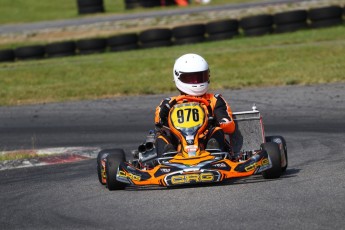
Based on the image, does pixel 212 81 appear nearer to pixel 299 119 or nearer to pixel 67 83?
pixel 67 83

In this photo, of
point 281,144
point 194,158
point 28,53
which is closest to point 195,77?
point 281,144

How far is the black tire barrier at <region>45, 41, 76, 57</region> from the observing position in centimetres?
2341

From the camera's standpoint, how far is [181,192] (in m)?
7.16

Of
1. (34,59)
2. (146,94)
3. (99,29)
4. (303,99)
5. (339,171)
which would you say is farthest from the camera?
(99,29)

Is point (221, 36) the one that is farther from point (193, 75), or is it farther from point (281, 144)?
point (281, 144)

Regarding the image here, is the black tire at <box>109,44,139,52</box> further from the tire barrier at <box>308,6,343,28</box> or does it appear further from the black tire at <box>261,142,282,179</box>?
the black tire at <box>261,142,282,179</box>

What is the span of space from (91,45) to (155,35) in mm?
1711

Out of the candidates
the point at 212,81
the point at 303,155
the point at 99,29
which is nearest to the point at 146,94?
the point at 212,81

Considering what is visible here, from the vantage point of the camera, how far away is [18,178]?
8820mm

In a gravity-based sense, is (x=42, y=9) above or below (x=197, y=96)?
below

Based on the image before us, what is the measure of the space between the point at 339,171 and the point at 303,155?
1593mm

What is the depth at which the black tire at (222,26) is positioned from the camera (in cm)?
2319

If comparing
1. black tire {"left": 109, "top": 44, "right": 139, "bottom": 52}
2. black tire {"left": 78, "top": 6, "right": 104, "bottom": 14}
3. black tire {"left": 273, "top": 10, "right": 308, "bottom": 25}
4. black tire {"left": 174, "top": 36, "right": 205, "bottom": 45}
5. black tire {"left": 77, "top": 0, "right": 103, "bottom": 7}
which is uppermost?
black tire {"left": 273, "top": 10, "right": 308, "bottom": 25}

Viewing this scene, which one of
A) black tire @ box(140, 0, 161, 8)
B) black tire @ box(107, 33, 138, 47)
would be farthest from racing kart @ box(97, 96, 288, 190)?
black tire @ box(140, 0, 161, 8)
